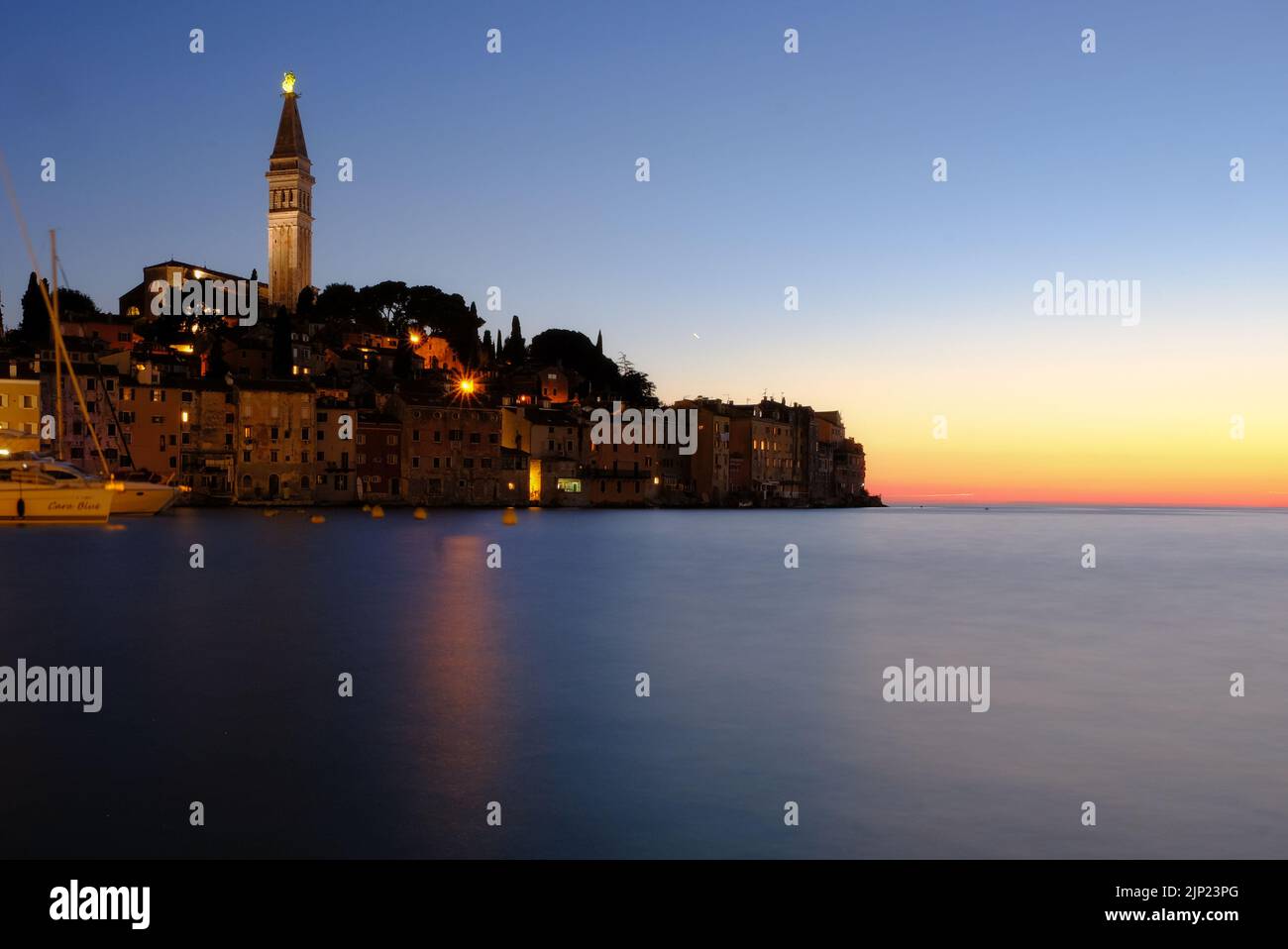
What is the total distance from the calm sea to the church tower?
415 ft

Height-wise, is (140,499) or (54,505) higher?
(140,499)

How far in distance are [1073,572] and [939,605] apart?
15.7 m

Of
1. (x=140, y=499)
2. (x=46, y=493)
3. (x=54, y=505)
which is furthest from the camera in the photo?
(x=140, y=499)

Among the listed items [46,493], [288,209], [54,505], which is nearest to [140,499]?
[54,505]

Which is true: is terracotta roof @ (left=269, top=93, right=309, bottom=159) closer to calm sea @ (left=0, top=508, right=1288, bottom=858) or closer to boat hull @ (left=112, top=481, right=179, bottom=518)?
boat hull @ (left=112, top=481, right=179, bottom=518)

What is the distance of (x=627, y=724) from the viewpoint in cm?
1216

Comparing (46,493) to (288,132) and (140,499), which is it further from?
(288,132)

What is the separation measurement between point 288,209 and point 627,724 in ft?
500

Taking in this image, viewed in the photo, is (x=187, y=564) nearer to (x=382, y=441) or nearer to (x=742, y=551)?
(x=742, y=551)

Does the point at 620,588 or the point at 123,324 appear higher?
the point at 123,324

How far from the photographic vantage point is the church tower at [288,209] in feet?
484

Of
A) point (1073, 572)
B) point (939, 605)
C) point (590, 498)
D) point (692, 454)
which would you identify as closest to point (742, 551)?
point (1073, 572)

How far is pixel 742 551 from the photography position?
171ft
